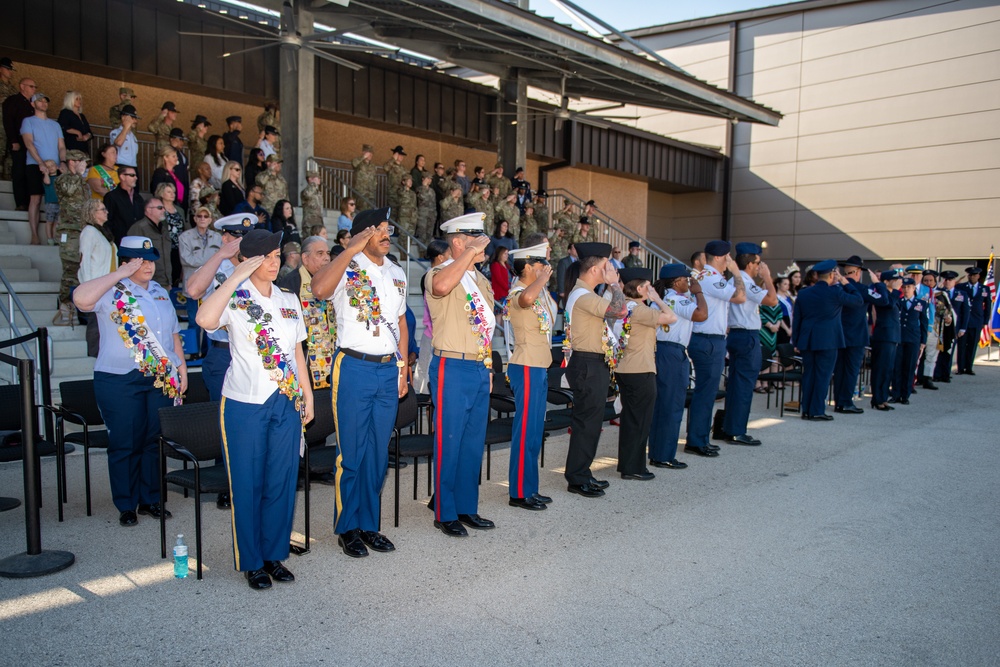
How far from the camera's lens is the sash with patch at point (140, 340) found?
462 cm

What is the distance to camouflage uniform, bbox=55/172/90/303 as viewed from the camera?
26.3 ft

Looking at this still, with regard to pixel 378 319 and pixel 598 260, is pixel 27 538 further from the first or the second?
pixel 598 260

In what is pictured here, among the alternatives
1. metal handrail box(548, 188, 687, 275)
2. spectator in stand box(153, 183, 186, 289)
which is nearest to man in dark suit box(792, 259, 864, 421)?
spectator in stand box(153, 183, 186, 289)

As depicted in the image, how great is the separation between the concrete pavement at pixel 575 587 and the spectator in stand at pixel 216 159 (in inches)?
223

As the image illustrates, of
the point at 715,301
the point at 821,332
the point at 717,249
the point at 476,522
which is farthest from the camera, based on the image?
the point at 821,332

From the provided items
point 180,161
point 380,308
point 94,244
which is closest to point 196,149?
point 180,161

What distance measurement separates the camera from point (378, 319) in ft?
14.2

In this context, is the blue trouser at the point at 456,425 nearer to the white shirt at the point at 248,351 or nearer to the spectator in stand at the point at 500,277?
the white shirt at the point at 248,351

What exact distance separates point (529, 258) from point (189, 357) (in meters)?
4.25

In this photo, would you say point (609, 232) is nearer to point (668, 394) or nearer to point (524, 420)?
point (668, 394)

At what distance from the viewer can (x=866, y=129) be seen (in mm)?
21062

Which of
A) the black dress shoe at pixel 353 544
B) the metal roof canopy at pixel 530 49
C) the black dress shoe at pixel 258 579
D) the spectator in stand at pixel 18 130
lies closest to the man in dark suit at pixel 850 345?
the metal roof canopy at pixel 530 49

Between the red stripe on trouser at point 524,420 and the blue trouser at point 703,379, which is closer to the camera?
the red stripe on trouser at point 524,420

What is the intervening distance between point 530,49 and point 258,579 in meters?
11.7
